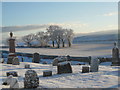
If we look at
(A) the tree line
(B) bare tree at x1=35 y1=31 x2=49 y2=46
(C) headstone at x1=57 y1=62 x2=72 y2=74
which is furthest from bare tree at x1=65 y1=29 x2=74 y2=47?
(C) headstone at x1=57 y1=62 x2=72 y2=74

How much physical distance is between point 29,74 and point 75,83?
7.89 feet

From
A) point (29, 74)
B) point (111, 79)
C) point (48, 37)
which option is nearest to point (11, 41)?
point (29, 74)

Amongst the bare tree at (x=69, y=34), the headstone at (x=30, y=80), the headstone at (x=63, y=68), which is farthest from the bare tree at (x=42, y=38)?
the headstone at (x=30, y=80)

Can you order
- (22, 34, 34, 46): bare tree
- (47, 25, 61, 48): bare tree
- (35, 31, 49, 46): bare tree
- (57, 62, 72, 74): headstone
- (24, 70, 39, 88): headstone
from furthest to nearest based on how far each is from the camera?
(22, 34, 34, 46): bare tree, (35, 31, 49, 46): bare tree, (47, 25, 61, 48): bare tree, (57, 62, 72, 74): headstone, (24, 70, 39, 88): headstone

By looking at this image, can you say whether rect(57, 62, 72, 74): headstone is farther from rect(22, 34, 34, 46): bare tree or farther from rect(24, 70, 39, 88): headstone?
rect(22, 34, 34, 46): bare tree

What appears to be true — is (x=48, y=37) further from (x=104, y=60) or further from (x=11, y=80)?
(x=11, y=80)

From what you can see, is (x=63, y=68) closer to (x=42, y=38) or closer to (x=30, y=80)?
(x=30, y=80)

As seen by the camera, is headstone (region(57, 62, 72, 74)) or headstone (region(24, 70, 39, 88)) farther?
headstone (region(57, 62, 72, 74))

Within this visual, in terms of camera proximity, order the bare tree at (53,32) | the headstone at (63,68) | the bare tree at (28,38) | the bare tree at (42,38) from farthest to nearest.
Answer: the bare tree at (28,38)
the bare tree at (42,38)
the bare tree at (53,32)
the headstone at (63,68)

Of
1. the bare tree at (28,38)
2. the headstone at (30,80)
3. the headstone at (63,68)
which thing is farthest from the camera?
the bare tree at (28,38)

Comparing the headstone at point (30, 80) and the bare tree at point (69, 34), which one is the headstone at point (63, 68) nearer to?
the headstone at point (30, 80)

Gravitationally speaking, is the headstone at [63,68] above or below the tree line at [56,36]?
below

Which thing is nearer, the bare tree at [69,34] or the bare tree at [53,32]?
the bare tree at [53,32]

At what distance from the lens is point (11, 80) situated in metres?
7.54
